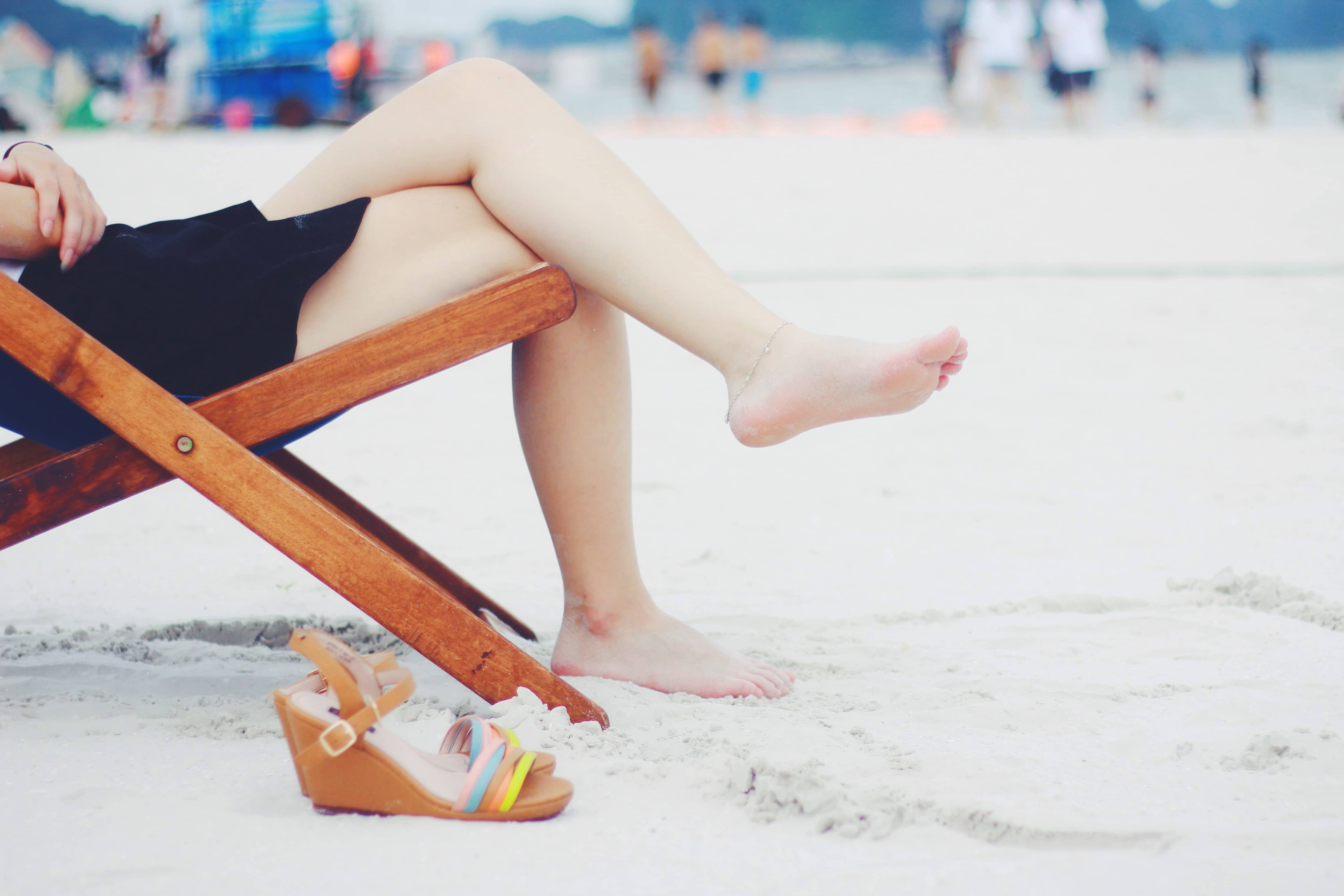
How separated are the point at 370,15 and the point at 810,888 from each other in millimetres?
17544

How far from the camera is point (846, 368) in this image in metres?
1.53

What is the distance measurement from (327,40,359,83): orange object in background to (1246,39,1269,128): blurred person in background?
39.6 feet

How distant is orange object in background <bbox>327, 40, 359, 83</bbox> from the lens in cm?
1554

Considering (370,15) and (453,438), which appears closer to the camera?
(453,438)

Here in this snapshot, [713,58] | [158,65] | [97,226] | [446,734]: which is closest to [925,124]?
[713,58]

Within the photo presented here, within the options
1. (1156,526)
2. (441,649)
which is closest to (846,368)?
(441,649)

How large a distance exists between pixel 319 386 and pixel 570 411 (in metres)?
0.38

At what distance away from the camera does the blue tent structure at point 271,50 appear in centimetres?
1579

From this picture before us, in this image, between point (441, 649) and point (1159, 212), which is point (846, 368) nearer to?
point (441, 649)

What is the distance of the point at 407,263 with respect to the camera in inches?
61.6

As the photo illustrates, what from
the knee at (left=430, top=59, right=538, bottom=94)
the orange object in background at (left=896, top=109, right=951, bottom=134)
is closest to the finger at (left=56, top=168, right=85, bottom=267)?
the knee at (left=430, top=59, right=538, bottom=94)

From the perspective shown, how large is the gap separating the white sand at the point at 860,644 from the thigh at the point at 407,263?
1.76ft

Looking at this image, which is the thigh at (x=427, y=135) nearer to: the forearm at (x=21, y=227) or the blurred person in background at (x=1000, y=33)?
the forearm at (x=21, y=227)

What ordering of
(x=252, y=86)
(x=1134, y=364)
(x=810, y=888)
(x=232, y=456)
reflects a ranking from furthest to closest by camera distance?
(x=252, y=86) → (x=1134, y=364) → (x=232, y=456) → (x=810, y=888)
